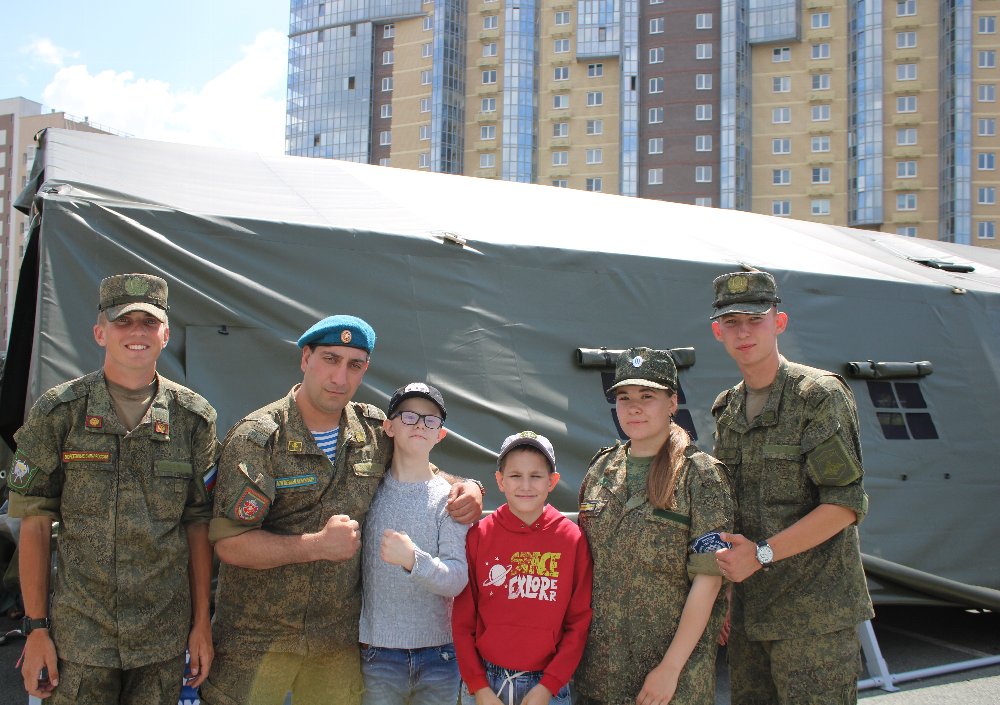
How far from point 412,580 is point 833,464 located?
1276 mm

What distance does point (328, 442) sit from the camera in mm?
2420

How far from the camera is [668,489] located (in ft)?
7.27

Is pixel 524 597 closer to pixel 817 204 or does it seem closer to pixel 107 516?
pixel 107 516

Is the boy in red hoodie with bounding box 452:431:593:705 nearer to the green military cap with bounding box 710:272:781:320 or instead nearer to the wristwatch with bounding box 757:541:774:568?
the wristwatch with bounding box 757:541:774:568

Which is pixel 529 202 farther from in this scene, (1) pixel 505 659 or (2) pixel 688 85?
(2) pixel 688 85

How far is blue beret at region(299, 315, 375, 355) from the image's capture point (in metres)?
2.37

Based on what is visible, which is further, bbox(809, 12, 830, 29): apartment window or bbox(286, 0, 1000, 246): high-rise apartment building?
bbox(809, 12, 830, 29): apartment window

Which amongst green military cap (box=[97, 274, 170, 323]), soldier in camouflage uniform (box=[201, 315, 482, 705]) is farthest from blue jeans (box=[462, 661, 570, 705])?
green military cap (box=[97, 274, 170, 323])

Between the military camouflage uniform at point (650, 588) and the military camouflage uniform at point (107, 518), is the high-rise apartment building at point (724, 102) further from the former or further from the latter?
the military camouflage uniform at point (107, 518)

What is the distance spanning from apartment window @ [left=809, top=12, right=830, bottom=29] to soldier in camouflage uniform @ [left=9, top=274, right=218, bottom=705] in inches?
1893

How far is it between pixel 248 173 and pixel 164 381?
2.81m

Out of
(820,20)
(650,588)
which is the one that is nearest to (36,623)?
(650,588)

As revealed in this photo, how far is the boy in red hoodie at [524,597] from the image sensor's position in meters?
2.20

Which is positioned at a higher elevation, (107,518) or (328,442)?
(328,442)
